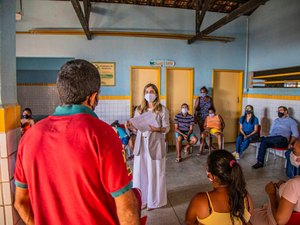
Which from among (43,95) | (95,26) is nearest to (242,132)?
(95,26)

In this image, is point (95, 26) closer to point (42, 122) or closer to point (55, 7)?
point (55, 7)

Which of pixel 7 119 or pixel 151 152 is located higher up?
pixel 7 119

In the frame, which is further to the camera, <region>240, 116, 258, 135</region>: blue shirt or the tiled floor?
<region>240, 116, 258, 135</region>: blue shirt

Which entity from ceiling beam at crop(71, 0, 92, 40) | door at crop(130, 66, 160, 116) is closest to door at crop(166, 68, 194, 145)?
door at crop(130, 66, 160, 116)

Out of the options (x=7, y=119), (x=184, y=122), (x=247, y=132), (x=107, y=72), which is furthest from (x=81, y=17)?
(x=247, y=132)

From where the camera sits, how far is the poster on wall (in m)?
5.17

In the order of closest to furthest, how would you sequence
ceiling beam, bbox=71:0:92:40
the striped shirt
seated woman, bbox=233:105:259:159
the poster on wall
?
1. ceiling beam, bbox=71:0:92:40
2. seated woman, bbox=233:105:259:159
3. the striped shirt
4. the poster on wall

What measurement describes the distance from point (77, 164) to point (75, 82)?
30 centimetres

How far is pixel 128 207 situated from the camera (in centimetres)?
77

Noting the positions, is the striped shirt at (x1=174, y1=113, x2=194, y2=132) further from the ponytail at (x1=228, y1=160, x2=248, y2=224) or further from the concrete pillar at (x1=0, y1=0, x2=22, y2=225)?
the concrete pillar at (x1=0, y1=0, x2=22, y2=225)

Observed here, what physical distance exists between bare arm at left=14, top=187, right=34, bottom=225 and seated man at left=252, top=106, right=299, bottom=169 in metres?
3.99

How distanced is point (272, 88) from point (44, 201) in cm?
544

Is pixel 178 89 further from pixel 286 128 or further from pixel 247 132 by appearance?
pixel 286 128

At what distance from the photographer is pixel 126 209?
0.77 metres
